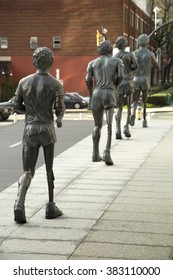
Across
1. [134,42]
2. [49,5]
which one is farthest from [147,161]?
[134,42]

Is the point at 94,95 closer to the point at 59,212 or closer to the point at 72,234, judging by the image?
the point at 59,212

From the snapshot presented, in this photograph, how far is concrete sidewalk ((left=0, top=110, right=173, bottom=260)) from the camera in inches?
213

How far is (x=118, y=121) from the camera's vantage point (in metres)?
14.2

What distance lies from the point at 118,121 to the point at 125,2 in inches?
1577

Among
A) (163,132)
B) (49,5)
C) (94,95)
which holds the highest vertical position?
(49,5)

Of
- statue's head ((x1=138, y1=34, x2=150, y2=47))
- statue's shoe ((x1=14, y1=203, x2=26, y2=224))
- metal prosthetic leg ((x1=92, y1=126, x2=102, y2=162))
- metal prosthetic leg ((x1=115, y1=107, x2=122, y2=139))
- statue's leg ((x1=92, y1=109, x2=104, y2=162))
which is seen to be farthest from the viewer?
statue's head ((x1=138, y1=34, x2=150, y2=47))

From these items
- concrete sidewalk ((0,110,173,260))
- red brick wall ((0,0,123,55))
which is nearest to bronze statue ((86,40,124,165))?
concrete sidewalk ((0,110,173,260))

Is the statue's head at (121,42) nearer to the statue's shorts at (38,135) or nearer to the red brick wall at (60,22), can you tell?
the statue's shorts at (38,135)

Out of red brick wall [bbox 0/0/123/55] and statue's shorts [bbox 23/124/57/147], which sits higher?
red brick wall [bbox 0/0/123/55]

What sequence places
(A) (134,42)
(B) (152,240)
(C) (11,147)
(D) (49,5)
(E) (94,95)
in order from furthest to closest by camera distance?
1. (A) (134,42)
2. (D) (49,5)
3. (C) (11,147)
4. (E) (94,95)
5. (B) (152,240)

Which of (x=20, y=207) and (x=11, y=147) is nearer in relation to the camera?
(x=20, y=207)

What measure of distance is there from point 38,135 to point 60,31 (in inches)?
1819

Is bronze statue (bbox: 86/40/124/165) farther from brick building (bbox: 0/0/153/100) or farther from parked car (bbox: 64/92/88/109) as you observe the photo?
brick building (bbox: 0/0/153/100)

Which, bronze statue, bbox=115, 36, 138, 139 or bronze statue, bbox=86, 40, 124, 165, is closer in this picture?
bronze statue, bbox=86, 40, 124, 165
